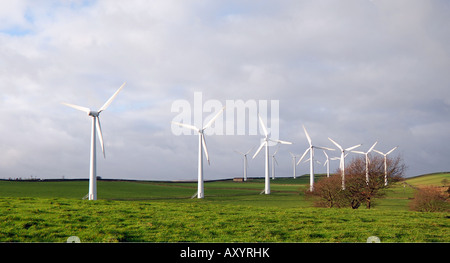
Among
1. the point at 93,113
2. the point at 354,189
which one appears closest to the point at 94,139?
the point at 93,113

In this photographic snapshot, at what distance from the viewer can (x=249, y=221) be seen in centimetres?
2255

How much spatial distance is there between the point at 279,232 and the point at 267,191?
85.1 meters

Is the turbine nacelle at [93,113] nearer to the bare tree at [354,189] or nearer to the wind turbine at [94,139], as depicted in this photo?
the wind turbine at [94,139]

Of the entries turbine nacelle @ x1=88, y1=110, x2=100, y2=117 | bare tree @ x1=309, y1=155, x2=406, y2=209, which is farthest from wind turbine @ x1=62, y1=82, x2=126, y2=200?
bare tree @ x1=309, y1=155, x2=406, y2=209

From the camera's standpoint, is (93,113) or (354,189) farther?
(93,113)

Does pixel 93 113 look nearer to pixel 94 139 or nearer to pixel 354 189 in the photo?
pixel 94 139

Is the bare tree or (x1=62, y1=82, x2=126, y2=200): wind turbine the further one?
(x1=62, y1=82, x2=126, y2=200): wind turbine

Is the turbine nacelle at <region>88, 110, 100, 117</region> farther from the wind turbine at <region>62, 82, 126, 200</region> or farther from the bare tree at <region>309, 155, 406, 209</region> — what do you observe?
the bare tree at <region>309, 155, 406, 209</region>

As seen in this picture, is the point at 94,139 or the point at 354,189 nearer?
the point at 354,189

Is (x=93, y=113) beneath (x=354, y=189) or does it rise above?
above

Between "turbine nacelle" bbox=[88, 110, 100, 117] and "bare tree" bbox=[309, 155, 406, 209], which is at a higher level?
"turbine nacelle" bbox=[88, 110, 100, 117]

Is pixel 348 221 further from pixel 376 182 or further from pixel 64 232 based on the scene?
pixel 376 182

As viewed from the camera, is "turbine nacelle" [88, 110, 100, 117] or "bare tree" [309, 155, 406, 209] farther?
"turbine nacelle" [88, 110, 100, 117]

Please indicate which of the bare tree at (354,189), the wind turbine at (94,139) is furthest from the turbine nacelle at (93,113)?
the bare tree at (354,189)
